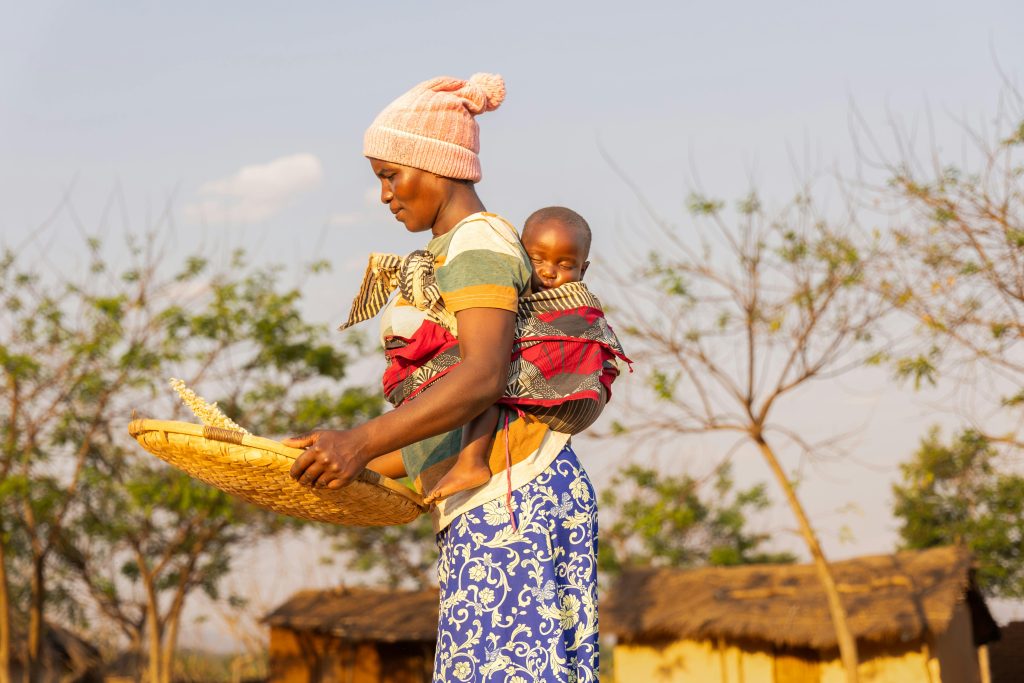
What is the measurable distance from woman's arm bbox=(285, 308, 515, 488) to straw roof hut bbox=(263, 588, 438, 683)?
16.1 m

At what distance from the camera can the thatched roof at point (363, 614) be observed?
703 inches

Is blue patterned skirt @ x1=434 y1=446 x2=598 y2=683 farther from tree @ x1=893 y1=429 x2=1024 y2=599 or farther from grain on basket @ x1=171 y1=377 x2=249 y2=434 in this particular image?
tree @ x1=893 y1=429 x2=1024 y2=599

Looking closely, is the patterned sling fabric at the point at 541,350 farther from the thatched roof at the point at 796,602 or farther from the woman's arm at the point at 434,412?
the thatched roof at the point at 796,602

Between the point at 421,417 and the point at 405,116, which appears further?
the point at 405,116

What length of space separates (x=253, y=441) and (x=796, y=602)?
535 inches

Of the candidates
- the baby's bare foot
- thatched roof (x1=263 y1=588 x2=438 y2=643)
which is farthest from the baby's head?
thatched roof (x1=263 y1=588 x2=438 y2=643)

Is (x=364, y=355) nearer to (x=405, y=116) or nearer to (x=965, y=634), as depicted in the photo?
(x=965, y=634)

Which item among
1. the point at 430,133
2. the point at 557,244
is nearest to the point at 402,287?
the point at 430,133

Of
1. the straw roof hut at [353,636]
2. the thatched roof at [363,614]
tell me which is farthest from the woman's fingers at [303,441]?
the straw roof hut at [353,636]

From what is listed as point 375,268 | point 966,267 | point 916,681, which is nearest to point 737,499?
point 916,681

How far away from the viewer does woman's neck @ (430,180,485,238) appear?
2.27m

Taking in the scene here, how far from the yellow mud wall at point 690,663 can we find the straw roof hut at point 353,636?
134 inches

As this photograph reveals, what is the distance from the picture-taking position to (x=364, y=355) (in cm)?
1488

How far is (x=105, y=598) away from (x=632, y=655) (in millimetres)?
7173
